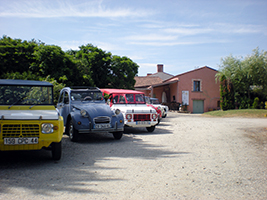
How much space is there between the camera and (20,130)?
5.61 m

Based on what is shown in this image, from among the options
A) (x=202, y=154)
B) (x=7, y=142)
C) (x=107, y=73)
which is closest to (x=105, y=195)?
(x=7, y=142)

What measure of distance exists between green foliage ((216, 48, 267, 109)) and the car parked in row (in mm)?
26529

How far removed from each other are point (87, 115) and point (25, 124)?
3663mm

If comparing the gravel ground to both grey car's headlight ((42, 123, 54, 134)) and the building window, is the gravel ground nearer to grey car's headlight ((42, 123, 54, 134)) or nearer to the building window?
grey car's headlight ((42, 123, 54, 134))

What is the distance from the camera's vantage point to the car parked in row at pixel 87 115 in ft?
29.8

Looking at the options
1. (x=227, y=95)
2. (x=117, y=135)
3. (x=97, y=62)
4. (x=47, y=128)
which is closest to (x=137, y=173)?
(x=47, y=128)

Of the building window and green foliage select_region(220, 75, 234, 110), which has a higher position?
the building window

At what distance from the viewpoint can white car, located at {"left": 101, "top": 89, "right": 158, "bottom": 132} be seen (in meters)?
11.6

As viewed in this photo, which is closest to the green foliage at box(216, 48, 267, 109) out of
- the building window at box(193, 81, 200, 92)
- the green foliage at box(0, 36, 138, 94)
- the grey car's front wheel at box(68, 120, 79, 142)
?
the building window at box(193, 81, 200, 92)

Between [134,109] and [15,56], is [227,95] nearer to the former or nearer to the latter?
[15,56]

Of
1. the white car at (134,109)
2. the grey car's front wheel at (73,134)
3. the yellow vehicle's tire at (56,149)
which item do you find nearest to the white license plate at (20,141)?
the yellow vehicle's tire at (56,149)

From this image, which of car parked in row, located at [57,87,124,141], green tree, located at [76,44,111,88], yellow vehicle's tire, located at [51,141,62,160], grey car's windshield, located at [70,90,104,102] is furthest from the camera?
green tree, located at [76,44,111,88]

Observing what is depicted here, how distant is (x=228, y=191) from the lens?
14.4 ft

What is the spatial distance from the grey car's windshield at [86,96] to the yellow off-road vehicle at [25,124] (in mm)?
3651
